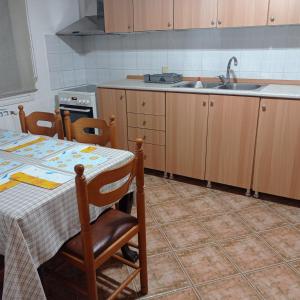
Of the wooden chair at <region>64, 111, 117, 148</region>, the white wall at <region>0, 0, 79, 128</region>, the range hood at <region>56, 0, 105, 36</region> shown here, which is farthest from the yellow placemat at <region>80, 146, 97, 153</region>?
the range hood at <region>56, 0, 105, 36</region>

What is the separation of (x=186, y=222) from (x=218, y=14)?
1.83 meters

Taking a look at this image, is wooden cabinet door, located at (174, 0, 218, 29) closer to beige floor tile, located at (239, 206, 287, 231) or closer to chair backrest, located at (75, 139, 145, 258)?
beige floor tile, located at (239, 206, 287, 231)

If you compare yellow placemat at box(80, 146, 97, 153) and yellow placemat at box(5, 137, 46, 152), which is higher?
yellow placemat at box(80, 146, 97, 153)

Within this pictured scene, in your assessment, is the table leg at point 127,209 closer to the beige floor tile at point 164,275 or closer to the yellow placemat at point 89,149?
the beige floor tile at point 164,275

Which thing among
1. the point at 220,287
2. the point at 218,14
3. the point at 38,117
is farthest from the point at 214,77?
the point at 220,287

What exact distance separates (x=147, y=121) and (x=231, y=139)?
0.88 metres

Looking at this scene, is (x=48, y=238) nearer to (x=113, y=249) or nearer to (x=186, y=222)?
(x=113, y=249)

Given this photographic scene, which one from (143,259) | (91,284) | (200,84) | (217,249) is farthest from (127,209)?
(200,84)

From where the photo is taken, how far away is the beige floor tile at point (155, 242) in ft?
6.96

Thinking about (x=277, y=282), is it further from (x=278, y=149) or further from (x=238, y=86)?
(x=238, y=86)

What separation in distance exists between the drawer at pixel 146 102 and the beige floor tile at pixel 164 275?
146 centimetres

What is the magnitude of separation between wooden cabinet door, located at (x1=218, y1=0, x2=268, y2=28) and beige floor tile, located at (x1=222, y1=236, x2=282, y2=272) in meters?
1.77

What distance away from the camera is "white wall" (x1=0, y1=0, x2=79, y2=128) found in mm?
3334

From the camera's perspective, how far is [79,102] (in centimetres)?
352
